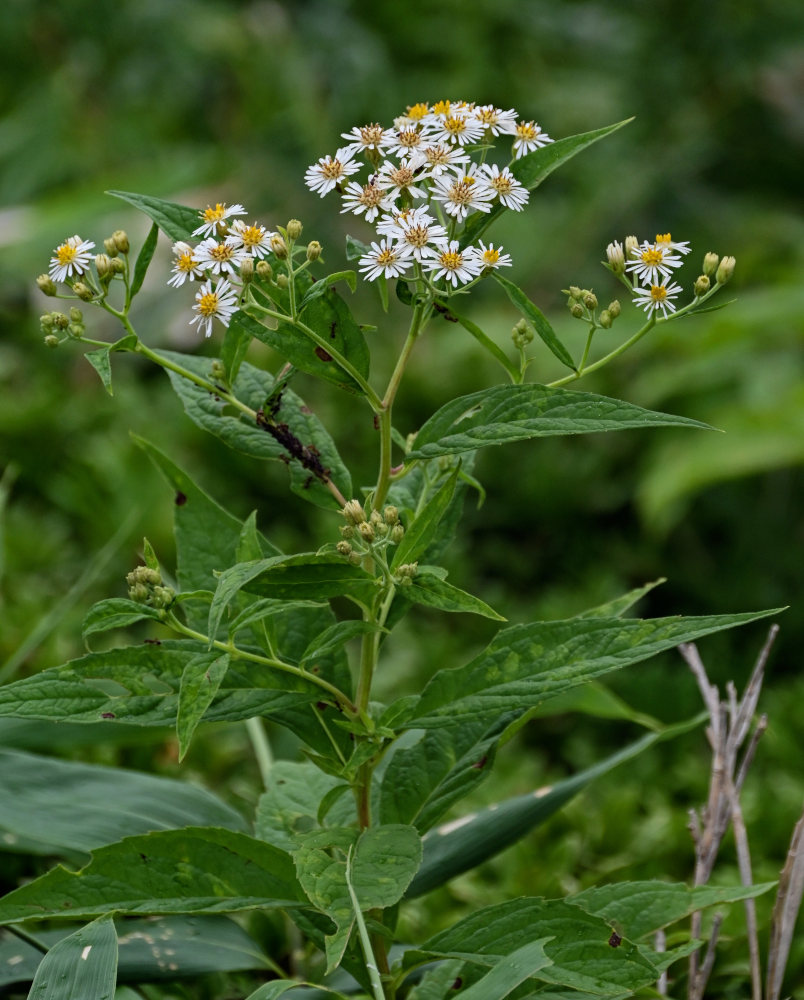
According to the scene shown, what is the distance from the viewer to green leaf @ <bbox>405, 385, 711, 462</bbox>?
0.63m

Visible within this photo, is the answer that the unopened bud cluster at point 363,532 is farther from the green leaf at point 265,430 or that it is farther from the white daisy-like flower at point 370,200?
the white daisy-like flower at point 370,200

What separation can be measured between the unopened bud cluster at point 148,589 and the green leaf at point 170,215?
0.71 feet

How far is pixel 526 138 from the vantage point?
2.44 ft

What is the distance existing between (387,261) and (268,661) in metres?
0.26

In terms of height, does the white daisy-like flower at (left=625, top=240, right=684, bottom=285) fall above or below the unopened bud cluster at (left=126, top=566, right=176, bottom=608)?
above

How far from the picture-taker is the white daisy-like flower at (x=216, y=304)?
0.69 meters

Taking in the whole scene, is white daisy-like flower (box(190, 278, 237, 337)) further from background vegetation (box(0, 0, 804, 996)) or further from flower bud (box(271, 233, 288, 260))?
background vegetation (box(0, 0, 804, 996))

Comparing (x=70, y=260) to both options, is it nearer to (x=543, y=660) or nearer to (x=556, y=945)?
(x=543, y=660)

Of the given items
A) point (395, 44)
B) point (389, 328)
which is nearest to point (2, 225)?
point (389, 328)

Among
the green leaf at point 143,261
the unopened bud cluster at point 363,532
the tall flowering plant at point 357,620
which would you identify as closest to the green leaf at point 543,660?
the tall flowering plant at point 357,620

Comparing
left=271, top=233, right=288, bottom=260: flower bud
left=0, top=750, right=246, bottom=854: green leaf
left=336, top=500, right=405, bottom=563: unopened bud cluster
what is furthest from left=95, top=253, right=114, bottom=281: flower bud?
left=0, top=750, right=246, bottom=854: green leaf

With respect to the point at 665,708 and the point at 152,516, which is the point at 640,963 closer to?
the point at 665,708

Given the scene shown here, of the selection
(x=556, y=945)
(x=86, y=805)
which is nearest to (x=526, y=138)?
(x=556, y=945)

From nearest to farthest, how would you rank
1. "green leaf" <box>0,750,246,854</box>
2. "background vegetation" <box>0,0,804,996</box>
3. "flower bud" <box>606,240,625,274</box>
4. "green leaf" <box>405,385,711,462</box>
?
"green leaf" <box>405,385,711,462</box> < "flower bud" <box>606,240,625,274</box> < "green leaf" <box>0,750,246,854</box> < "background vegetation" <box>0,0,804,996</box>
